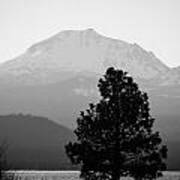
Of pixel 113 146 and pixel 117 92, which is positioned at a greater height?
pixel 117 92

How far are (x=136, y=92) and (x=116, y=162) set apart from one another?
20.0 ft

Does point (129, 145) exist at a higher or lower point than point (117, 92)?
lower

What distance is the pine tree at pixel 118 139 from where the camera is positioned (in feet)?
143

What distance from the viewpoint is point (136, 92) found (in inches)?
1756

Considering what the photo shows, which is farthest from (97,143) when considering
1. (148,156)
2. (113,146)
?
(148,156)

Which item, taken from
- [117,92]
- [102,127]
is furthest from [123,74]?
[102,127]

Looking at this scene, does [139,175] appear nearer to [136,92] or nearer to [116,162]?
[116,162]

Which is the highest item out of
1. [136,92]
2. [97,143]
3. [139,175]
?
[136,92]

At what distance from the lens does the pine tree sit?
43469mm

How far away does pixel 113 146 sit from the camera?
43688 mm

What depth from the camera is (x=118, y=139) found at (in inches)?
1714

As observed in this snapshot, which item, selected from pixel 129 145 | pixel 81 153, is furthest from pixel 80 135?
pixel 129 145

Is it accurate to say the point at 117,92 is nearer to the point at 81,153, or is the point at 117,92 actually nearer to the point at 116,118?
the point at 116,118

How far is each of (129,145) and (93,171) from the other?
3.90 metres
